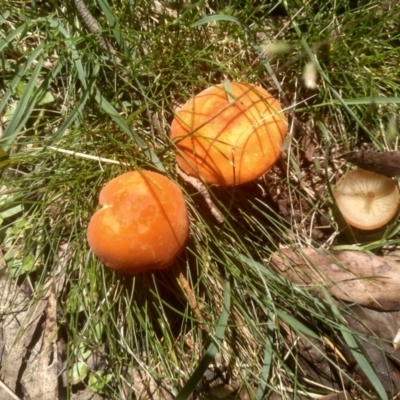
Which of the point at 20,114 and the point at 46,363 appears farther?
the point at 46,363

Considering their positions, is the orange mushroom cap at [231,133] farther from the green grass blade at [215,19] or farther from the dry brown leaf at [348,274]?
the dry brown leaf at [348,274]

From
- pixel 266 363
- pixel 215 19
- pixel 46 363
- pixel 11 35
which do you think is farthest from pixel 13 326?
pixel 215 19

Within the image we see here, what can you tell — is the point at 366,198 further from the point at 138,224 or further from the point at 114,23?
the point at 114,23

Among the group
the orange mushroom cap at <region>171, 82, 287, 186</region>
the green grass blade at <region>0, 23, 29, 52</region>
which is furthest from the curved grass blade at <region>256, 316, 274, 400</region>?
the green grass blade at <region>0, 23, 29, 52</region>

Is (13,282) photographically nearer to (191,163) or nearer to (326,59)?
(191,163)

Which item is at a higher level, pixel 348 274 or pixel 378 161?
pixel 378 161

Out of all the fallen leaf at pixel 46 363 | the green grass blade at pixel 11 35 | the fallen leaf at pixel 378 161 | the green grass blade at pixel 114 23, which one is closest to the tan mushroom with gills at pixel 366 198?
the fallen leaf at pixel 378 161
